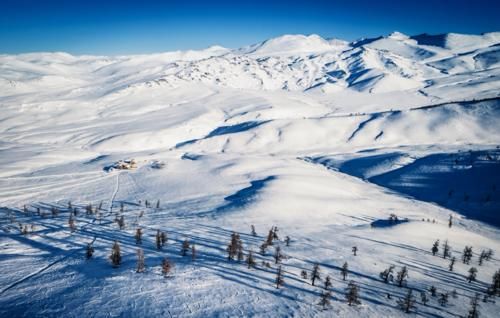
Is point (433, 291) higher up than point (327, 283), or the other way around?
point (327, 283)

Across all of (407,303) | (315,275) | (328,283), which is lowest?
(407,303)

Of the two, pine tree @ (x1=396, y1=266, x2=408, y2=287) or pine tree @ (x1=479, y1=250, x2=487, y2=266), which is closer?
pine tree @ (x1=396, y1=266, x2=408, y2=287)

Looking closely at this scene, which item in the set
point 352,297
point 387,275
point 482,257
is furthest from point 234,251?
point 482,257

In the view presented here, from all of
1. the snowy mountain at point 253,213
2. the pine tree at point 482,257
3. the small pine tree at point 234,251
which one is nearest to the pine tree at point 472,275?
the snowy mountain at point 253,213

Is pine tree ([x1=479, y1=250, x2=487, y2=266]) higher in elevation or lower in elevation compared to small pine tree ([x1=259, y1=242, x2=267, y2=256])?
lower

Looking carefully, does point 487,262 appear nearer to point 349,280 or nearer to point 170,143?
point 349,280

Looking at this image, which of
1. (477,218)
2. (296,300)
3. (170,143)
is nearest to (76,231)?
(296,300)

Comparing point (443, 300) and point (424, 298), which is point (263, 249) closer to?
point (424, 298)

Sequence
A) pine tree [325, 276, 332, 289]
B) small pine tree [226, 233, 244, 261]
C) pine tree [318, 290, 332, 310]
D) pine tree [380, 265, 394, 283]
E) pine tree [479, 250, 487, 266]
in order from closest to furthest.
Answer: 1. pine tree [318, 290, 332, 310]
2. pine tree [325, 276, 332, 289]
3. pine tree [380, 265, 394, 283]
4. small pine tree [226, 233, 244, 261]
5. pine tree [479, 250, 487, 266]

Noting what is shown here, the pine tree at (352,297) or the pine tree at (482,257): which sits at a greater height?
the pine tree at (352,297)

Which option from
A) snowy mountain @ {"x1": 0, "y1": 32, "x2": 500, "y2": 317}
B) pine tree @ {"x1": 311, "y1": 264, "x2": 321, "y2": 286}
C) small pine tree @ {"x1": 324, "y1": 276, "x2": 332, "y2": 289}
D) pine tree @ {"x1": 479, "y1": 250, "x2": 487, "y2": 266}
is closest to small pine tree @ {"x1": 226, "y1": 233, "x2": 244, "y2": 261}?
snowy mountain @ {"x1": 0, "y1": 32, "x2": 500, "y2": 317}

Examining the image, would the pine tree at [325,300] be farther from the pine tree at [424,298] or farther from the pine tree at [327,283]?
the pine tree at [424,298]

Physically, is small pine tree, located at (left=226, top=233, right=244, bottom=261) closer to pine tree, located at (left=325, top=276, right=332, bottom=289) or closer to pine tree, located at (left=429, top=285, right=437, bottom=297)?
pine tree, located at (left=325, top=276, right=332, bottom=289)
